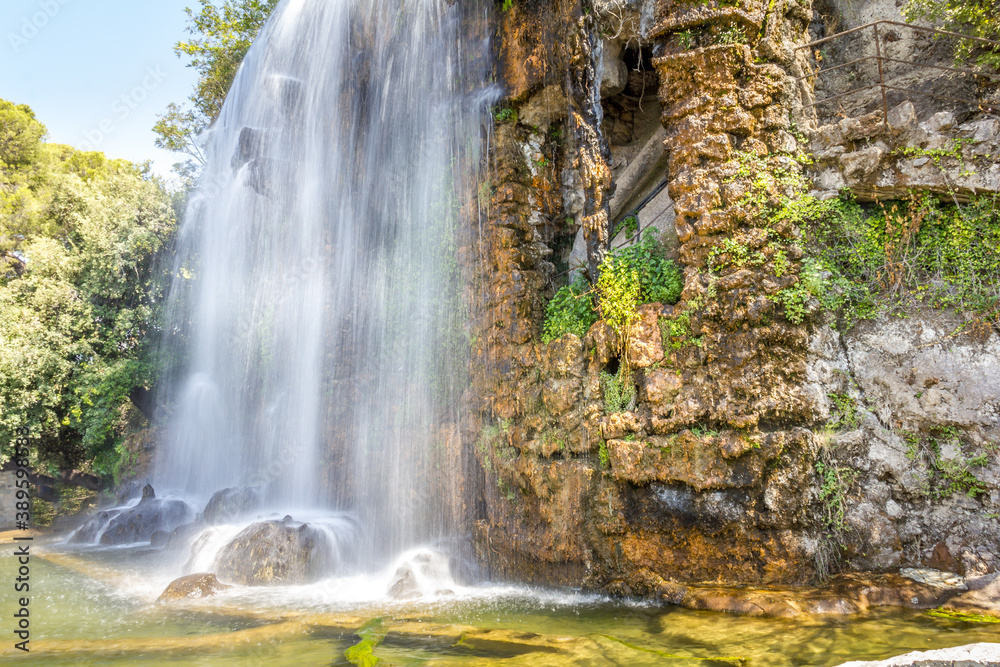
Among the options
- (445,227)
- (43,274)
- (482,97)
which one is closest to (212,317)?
(43,274)

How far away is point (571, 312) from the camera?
28.7ft

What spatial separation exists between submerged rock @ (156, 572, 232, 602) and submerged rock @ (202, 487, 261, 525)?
418cm

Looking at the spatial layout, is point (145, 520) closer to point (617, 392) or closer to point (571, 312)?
point (571, 312)

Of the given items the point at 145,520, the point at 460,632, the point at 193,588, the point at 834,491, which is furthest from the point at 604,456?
the point at 145,520

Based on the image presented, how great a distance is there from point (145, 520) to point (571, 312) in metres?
11.9

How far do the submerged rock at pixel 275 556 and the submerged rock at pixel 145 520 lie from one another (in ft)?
19.0

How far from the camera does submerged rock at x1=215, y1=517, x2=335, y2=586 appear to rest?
8.61m

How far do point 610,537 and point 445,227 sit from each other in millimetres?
7069

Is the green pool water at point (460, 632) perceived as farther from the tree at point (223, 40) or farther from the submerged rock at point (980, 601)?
the tree at point (223, 40)

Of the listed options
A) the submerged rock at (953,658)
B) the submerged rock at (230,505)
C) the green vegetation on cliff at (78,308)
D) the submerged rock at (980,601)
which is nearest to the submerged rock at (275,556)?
the submerged rock at (230,505)

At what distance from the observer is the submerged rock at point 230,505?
12.2 meters

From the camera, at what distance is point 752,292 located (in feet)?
22.7

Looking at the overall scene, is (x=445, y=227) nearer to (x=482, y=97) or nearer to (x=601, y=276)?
(x=482, y=97)

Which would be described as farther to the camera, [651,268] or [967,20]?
[651,268]
